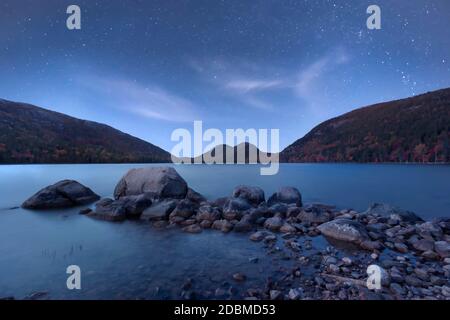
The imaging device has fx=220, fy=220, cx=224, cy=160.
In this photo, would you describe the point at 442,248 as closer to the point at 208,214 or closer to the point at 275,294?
the point at 275,294

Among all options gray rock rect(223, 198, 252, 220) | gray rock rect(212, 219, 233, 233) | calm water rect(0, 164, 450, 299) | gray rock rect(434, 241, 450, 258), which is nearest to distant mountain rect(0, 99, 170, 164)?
calm water rect(0, 164, 450, 299)

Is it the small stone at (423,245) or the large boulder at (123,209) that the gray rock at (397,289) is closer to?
the small stone at (423,245)

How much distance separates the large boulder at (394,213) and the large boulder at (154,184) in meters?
14.1

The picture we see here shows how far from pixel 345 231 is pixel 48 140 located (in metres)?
163

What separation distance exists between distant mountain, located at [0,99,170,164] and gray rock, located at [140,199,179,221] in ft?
411

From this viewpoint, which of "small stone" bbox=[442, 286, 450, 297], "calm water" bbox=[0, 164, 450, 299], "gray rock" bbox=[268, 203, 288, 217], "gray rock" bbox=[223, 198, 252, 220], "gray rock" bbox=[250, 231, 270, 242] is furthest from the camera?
"gray rock" bbox=[268, 203, 288, 217]

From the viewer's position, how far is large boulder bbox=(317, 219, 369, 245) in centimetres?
969

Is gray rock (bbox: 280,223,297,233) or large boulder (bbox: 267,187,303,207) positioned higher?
large boulder (bbox: 267,187,303,207)

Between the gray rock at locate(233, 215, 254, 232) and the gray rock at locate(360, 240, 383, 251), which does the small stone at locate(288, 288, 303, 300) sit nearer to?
the gray rock at locate(360, 240, 383, 251)

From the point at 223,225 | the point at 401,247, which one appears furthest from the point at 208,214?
the point at 401,247

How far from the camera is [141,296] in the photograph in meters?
6.20

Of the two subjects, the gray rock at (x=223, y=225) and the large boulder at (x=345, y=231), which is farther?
the gray rock at (x=223, y=225)

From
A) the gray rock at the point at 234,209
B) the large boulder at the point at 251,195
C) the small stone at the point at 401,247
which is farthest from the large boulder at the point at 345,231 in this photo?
the large boulder at the point at 251,195

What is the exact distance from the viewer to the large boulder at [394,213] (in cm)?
1252
